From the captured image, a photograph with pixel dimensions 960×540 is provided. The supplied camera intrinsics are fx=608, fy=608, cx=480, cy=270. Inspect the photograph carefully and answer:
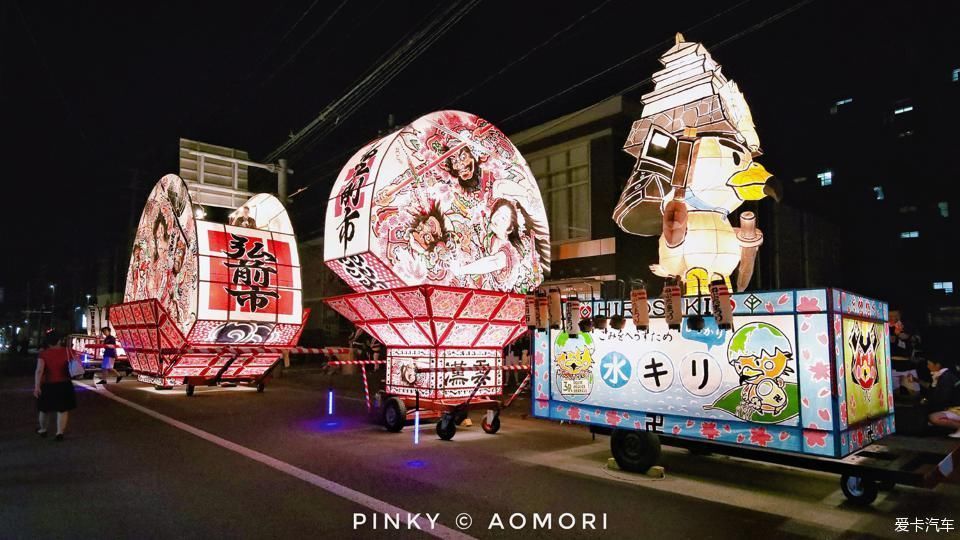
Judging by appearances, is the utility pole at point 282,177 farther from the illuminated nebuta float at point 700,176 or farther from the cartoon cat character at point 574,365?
the cartoon cat character at point 574,365

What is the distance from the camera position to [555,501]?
22.7ft

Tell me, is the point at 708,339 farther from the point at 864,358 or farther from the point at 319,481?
the point at 319,481

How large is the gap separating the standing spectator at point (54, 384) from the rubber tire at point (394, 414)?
5.50 metres

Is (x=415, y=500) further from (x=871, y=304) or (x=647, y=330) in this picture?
(x=871, y=304)

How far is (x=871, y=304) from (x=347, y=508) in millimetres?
6843

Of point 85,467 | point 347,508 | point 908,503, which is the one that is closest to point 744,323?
point 908,503

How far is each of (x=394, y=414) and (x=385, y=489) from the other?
426 centimetres

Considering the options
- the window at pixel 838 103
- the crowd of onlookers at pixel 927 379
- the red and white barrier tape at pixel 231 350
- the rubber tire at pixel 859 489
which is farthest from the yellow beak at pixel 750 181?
the window at pixel 838 103

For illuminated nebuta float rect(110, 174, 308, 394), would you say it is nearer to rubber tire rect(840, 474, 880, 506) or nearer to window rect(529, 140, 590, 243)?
window rect(529, 140, 590, 243)

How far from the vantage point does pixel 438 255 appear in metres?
10.9

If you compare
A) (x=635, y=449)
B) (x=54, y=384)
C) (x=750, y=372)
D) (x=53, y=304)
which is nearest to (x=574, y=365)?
(x=635, y=449)

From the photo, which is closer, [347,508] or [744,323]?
[347,508]

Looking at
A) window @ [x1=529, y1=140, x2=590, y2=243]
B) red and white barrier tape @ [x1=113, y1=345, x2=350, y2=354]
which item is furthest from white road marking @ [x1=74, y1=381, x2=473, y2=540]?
window @ [x1=529, y1=140, x2=590, y2=243]

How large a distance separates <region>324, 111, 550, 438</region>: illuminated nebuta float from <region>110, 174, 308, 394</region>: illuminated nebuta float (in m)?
6.19
